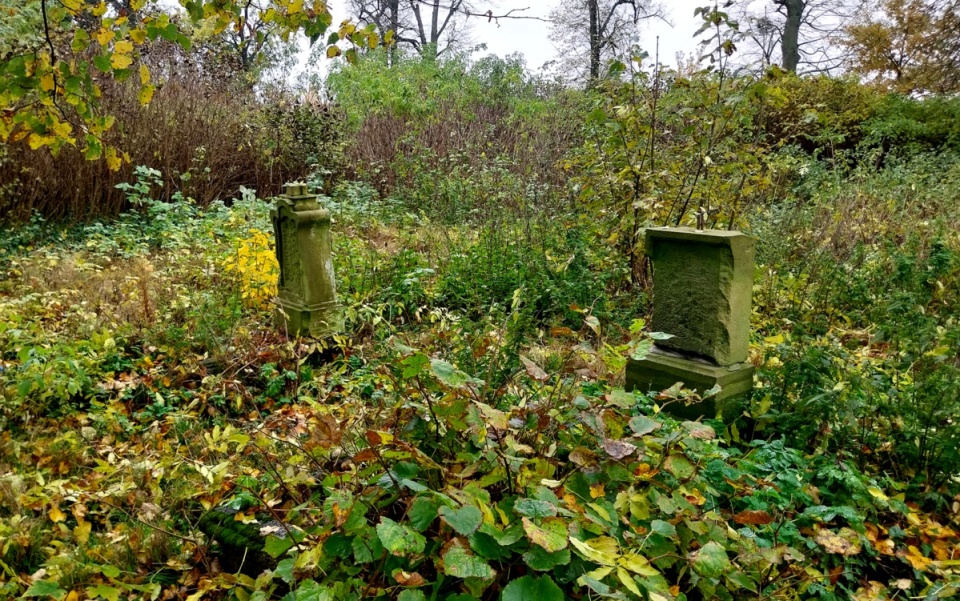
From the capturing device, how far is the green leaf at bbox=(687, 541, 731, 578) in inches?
62.1

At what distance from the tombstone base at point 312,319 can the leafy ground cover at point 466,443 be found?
17 centimetres

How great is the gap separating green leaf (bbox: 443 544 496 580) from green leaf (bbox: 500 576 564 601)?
5 centimetres

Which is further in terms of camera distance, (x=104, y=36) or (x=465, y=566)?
(x=104, y=36)

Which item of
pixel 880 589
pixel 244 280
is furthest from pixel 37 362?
pixel 880 589

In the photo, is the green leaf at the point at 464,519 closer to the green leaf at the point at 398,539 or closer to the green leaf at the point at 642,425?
the green leaf at the point at 398,539

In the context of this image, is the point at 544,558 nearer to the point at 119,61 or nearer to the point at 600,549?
the point at 600,549

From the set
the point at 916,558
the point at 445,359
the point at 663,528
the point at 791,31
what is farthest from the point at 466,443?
the point at 791,31

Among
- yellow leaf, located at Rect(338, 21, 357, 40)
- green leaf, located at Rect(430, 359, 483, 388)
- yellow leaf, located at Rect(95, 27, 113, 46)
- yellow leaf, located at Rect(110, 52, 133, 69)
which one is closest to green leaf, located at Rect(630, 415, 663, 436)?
green leaf, located at Rect(430, 359, 483, 388)

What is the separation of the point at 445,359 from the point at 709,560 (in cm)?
158

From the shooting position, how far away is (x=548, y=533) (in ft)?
4.72

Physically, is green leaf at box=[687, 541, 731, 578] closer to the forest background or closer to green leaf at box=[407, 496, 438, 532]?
the forest background

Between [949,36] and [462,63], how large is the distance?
12256mm

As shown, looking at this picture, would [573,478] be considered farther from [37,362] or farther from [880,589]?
[37,362]

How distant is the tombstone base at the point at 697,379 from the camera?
3291 millimetres
